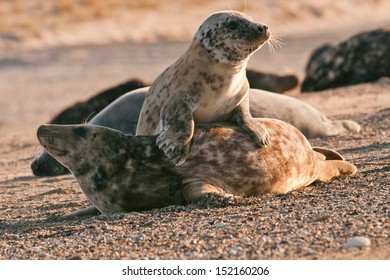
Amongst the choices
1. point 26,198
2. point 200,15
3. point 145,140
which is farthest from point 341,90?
point 200,15

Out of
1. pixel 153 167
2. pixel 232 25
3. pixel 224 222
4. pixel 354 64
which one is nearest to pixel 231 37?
pixel 232 25

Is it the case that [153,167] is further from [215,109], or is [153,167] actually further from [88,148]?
[215,109]

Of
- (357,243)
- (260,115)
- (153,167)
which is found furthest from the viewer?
(260,115)

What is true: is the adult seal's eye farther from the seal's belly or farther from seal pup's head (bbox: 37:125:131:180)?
seal pup's head (bbox: 37:125:131:180)

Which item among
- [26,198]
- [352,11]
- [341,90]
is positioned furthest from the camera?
[352,11]

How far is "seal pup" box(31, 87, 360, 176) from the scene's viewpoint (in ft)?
35.0

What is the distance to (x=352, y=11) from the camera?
1705 inches

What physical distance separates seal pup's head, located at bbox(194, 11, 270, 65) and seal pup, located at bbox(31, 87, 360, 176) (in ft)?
10.6

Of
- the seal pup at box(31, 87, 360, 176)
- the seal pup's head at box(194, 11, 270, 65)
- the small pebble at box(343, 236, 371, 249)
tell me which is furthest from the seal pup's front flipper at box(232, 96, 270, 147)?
the seal pup at box(31, 87, 360, 176)

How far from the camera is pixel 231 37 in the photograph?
746 centimetres

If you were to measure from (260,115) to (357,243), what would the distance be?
555 centimetres

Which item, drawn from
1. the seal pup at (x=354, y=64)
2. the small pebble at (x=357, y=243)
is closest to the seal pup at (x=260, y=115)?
the seal pup at (x=354, y=64)

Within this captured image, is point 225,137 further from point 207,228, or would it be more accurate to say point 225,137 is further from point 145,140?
point 207,228
